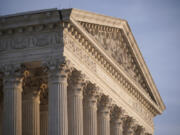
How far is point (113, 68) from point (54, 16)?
1371 cm

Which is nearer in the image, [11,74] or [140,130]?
[11,74]

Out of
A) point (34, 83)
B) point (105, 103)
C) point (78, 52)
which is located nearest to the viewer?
point (78, 52)

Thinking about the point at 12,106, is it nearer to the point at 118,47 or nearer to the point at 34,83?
the point at 34,83

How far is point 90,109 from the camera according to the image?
200 ft

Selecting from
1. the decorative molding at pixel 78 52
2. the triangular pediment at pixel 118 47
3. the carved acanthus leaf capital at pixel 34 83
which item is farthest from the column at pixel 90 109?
the triangular pediment at pixel 118 47

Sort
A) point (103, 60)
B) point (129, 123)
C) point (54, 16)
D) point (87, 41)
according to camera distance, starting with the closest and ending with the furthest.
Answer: point (54, 16) < point (87, 41) < point (103, 60) < point (129, 123)

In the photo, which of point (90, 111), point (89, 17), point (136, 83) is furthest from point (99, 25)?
point (136, 83)

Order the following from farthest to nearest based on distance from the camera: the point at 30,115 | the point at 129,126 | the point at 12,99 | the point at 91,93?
the point at 129,126 < the point at 91,93 < the point at 30,115 < the point at 12,99

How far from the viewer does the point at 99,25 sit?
61469 mm

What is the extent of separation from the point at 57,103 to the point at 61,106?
375mm

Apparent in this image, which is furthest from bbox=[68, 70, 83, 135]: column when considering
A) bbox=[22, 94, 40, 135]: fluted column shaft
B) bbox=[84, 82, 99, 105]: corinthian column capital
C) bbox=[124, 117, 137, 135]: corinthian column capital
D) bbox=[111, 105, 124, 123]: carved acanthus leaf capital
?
bbox=[124, 117, 137, 135]: corinthian column capital

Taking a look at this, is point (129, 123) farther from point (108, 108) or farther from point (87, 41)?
point (87, 41)

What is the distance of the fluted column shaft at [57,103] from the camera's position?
52.4 m

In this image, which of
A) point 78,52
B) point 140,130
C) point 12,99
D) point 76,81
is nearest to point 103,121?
point 76,81
